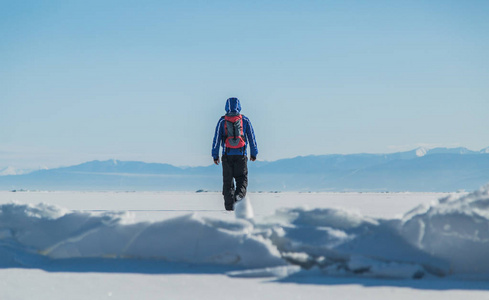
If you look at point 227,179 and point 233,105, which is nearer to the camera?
point 233,105

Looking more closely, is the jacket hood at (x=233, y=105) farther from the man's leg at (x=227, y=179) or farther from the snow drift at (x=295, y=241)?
the snow drift at (x=295, y=241)

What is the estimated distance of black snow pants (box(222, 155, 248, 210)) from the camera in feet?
25.8

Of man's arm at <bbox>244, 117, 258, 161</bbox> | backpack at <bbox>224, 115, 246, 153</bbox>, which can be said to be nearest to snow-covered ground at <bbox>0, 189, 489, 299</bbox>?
backpack at <bbox>224, 115, 246, 153</bbox>

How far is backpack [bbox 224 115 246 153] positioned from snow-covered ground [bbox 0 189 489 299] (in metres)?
4.03

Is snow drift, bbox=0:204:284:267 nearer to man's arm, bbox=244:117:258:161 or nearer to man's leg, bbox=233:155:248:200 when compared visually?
man's leg, bbox=233:155:248:200

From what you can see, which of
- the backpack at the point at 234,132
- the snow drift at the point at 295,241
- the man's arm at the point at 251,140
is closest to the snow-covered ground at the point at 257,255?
Answer: the snow drift at the point at 295,241

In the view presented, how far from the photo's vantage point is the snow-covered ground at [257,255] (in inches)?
110

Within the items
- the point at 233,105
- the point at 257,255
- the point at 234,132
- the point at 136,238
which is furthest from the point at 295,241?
the point at 233,105

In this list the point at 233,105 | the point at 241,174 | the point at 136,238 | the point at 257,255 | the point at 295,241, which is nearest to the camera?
the point at 257,255

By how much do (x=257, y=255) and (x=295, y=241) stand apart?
0.97 feet

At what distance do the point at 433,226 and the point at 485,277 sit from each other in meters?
0.43

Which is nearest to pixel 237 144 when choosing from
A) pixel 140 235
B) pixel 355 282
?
pixel 140 235

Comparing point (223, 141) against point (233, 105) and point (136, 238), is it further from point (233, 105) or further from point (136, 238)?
point (136, 238)

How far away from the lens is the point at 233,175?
26.2 feet
